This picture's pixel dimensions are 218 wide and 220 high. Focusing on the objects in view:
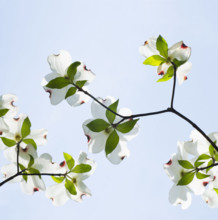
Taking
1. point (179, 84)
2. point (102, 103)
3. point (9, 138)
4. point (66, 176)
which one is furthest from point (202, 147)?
point (9, 138)

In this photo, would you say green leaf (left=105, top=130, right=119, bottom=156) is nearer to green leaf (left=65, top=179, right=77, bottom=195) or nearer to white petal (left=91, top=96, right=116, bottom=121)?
white petal (left=91, top=96, right=116, bottom=121)

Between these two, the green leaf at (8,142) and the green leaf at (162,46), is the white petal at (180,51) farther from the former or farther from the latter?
the green leaf at (8,142)

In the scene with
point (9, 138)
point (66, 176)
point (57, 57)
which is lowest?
point (66, 176)

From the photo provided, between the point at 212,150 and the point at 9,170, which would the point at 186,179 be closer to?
the point at 212,150

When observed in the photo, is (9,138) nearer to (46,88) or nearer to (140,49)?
(46,88)

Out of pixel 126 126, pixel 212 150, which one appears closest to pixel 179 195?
pixel 212 150

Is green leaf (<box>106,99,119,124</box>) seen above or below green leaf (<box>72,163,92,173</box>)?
above

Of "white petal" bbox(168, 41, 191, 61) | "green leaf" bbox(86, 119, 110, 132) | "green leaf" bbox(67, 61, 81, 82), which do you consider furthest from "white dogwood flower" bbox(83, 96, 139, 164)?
"white petal" bbox(168, 41, 191, 61)
